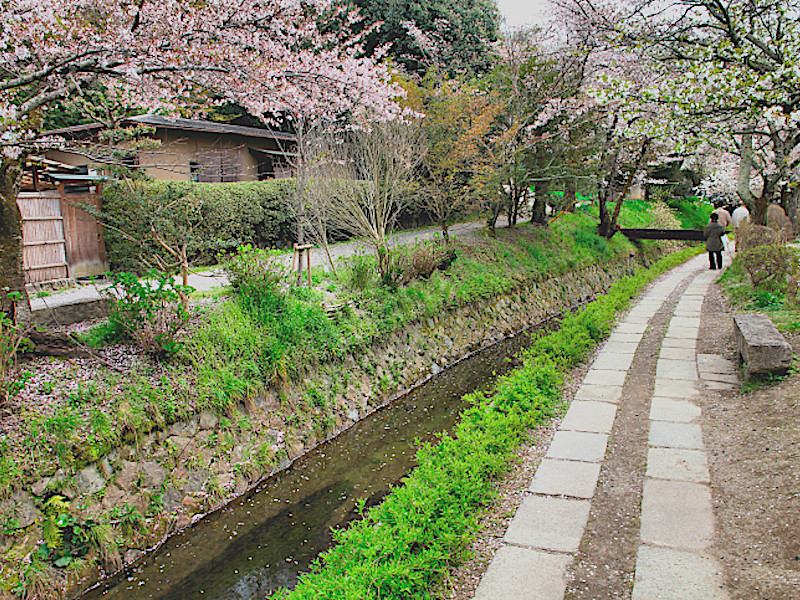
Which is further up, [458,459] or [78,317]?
[78,317]

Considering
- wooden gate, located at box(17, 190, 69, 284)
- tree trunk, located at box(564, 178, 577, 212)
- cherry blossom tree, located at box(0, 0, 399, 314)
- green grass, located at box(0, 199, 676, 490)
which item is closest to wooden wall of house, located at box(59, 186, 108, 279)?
wooden gate, located at box(17, 190, 69, 284)

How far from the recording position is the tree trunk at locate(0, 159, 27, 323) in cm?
575

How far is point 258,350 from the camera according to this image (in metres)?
6.84

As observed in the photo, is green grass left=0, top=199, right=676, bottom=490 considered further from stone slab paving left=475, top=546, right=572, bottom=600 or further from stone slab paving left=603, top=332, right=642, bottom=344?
stone slab paving left=475, top=546, right=572, bottom=600

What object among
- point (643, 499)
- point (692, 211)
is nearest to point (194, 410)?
point (643, 499)

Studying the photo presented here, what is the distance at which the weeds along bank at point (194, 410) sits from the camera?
14.9 feet

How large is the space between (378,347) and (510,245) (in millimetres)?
6764

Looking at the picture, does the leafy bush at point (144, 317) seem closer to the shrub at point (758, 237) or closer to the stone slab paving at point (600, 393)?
the stone slab paving at point (600, 393)

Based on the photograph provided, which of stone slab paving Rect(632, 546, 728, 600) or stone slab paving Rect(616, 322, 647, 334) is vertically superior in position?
stone slab paving Rect(616, 322, 647, 334)

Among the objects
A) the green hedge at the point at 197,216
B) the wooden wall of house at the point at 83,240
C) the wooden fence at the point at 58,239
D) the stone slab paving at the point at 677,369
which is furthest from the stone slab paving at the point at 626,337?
the wooden wall of house at the point at 83,240

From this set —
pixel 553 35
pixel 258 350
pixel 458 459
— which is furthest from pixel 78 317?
pixel 553 35

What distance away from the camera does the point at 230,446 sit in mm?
6020

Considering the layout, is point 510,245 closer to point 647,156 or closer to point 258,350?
point 647,156

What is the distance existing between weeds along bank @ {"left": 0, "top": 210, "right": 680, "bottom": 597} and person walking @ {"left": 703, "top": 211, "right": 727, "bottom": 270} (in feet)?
30.4
